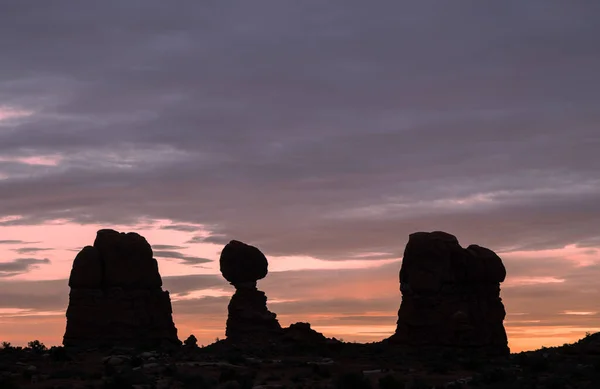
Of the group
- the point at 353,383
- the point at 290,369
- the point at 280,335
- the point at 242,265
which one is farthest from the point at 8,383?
the point at 242,265

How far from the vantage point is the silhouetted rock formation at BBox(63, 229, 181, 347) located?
71.5 metres

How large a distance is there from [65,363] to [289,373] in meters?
13.5

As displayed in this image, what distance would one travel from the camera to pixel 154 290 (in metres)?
75.0

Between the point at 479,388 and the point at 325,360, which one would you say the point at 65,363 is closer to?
the point at 325,360

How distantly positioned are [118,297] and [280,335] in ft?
45.9

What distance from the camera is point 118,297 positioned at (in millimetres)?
72875

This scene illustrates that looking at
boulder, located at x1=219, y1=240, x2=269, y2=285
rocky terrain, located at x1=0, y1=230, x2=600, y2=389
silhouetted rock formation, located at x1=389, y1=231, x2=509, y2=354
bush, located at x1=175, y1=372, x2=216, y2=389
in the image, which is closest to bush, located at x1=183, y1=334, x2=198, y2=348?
rocky terrain, located at x1=0, y1=230, x2=600, y2=389

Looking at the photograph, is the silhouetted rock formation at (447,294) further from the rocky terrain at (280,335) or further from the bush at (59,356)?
the bush at (59,356)

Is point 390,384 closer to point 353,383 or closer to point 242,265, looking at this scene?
point 353,383

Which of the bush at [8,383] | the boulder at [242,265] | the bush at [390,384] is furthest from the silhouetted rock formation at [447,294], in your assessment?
the bush at [8,383]

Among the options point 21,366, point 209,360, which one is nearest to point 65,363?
point 21,366

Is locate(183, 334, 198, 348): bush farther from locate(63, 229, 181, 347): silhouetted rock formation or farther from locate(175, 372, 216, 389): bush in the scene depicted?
locate(175, 372, 216, 389): bush

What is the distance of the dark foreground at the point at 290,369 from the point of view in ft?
149

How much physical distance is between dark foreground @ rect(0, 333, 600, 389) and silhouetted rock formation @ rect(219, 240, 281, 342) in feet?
22.4
